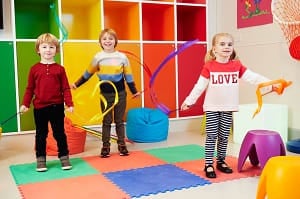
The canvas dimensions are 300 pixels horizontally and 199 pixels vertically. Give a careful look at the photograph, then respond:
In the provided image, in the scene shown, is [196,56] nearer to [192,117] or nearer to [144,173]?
[192,117]

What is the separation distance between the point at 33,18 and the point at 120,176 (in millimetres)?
2079

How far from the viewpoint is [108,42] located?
2.69 m

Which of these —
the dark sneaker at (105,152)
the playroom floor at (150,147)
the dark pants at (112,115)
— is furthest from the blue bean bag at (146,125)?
the dark sneaker at (105,152)

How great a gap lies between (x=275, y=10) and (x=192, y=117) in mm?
1438

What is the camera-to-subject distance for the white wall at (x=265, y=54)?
3.16 metres

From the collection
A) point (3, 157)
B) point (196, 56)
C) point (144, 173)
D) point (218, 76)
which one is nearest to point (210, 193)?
point (144, 173)

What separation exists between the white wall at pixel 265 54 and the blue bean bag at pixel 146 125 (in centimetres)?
92

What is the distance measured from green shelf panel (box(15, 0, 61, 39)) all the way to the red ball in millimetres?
2093

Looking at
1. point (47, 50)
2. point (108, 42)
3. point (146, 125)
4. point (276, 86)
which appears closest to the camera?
point (276, 86)

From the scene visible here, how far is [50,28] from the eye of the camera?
3.57 m

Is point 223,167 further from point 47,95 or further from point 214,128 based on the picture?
point 47,95

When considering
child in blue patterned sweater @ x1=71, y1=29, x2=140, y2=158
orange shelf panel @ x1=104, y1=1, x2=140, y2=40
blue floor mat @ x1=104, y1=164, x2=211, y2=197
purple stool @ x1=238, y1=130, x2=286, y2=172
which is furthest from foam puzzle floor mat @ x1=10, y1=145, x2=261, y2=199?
orange shelf panel @ x1=104, y1=1, x2=140, y2=40

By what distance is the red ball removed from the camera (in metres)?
2.85

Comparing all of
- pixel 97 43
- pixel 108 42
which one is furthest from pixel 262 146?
pixel 97 43
